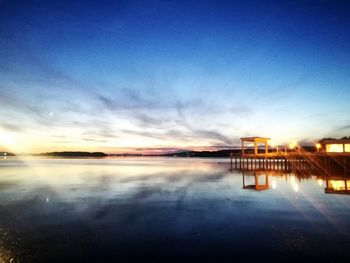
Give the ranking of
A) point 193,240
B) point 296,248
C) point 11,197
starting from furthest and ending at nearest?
point 11,197 → point 193,240 → point 296,248

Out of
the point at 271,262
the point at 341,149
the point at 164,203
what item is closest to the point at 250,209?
the point at 164,203

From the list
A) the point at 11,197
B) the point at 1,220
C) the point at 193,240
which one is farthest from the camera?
the point at 11,197

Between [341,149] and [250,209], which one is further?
[341,149]

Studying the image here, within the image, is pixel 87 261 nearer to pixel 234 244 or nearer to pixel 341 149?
pixel 234 244

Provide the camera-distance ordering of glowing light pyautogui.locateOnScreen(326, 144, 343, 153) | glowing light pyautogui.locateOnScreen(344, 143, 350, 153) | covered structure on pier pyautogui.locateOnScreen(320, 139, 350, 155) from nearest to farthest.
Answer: covered structure on pier pyautogui.locateOnScreen(320, 139, 350, 155) → glowing light pyautogui.locateOnScreen(344, 143, 350, 153) → glowing light pyautogui.locateOnScreen(326, 144, 343, 153)

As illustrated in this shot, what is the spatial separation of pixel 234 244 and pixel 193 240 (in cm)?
157

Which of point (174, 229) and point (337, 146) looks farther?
point (337, 146)

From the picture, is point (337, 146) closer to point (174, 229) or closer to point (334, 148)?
point (334, 148)

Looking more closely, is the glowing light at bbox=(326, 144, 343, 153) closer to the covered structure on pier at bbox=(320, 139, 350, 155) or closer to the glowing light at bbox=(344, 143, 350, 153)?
the covered structure on pier at bbox=(320, 139, 350, 155)

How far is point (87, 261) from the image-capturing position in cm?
842

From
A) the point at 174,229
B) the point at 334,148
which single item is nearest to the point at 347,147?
the point at 334,148

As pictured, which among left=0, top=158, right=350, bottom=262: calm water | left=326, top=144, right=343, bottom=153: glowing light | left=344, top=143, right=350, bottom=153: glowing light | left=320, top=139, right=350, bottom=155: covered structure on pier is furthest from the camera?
left=326, top=144, right=343, bottom=153: glowing light

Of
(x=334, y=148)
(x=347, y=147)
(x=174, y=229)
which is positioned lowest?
(x=174, y=229)

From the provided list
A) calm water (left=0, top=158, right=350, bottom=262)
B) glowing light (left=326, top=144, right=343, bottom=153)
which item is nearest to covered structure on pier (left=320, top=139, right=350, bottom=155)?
glowing light (left=326, top=144, right=343, bottom=153)
